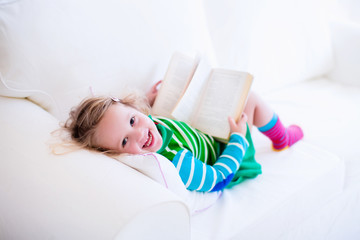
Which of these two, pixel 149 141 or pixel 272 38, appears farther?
pixel 272 38

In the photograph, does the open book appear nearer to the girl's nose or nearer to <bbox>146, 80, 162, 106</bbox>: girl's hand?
<bbox>146, 80, 162, 106</bbox>: girl's hand

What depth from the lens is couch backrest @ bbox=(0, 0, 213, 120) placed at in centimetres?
79

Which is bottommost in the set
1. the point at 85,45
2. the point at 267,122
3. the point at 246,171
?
the point at 246,171

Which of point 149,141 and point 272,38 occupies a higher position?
point 272,38

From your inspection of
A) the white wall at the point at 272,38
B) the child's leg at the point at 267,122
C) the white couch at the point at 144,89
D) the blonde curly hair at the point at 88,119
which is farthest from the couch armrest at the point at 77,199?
the white wall at the point at 272,38

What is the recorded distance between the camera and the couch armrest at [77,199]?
1.58 feet

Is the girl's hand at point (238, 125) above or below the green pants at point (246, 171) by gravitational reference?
above

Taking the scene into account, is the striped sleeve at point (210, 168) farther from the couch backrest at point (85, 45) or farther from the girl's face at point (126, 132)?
the couch backrest at point (85, 45)

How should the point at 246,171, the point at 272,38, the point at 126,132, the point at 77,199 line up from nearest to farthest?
the point at 77,199
the point at 126,132
the point at 246,171
the point at 272,38

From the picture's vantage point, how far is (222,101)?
1.02 meters

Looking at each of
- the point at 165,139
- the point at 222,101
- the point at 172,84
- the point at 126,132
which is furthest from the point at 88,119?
the point at 222,101

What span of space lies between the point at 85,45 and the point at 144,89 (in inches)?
10.0

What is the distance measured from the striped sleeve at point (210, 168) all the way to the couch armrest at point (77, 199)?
24cm

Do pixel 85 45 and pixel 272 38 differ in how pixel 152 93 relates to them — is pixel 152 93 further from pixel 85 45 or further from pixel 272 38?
pixel 272 38
